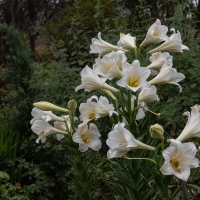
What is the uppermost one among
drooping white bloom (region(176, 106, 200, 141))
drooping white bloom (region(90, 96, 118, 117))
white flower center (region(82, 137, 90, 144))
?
drooping white bloom (region(176, 106, 200, 141))

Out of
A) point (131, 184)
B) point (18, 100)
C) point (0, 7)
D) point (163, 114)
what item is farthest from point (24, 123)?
point (0, 7)

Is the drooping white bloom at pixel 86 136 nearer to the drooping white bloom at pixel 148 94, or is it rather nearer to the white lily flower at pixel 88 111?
the white lily flower at pixel 88 111

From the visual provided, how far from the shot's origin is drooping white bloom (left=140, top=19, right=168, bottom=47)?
6.62ft

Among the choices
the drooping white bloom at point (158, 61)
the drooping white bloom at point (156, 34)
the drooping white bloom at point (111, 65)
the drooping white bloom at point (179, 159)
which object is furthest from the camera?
the drooping white bloom at point (156, 34)

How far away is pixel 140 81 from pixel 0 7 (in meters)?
14.4

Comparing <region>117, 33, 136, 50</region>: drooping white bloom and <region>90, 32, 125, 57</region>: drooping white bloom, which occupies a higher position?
<region>117, 33, 136, 50</region>: drooping white bloom

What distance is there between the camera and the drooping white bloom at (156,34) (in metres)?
2.02

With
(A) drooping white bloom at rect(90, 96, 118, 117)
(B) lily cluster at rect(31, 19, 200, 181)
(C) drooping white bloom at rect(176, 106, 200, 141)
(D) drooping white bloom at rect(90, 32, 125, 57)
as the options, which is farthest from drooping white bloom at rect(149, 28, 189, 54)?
(C) drooping white bloom at rect(176, 106, 200, 141)

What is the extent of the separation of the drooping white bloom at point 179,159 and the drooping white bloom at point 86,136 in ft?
1.67

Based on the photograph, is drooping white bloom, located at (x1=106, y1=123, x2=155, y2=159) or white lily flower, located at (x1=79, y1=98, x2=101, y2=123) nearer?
drooping white bloom, located at (x1=106, y1=123, x2=155, y2=159)

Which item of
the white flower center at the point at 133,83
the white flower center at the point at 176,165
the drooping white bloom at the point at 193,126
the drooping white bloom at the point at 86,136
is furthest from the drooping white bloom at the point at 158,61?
the white flower center at the point at 176,165

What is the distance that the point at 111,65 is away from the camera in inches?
73.6

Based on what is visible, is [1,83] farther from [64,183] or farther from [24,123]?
[64,183]

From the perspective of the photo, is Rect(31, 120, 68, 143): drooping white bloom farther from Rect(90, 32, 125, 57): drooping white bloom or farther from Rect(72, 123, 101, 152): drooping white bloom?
Rect(90, 32, 125, 57): drooping white bloom
